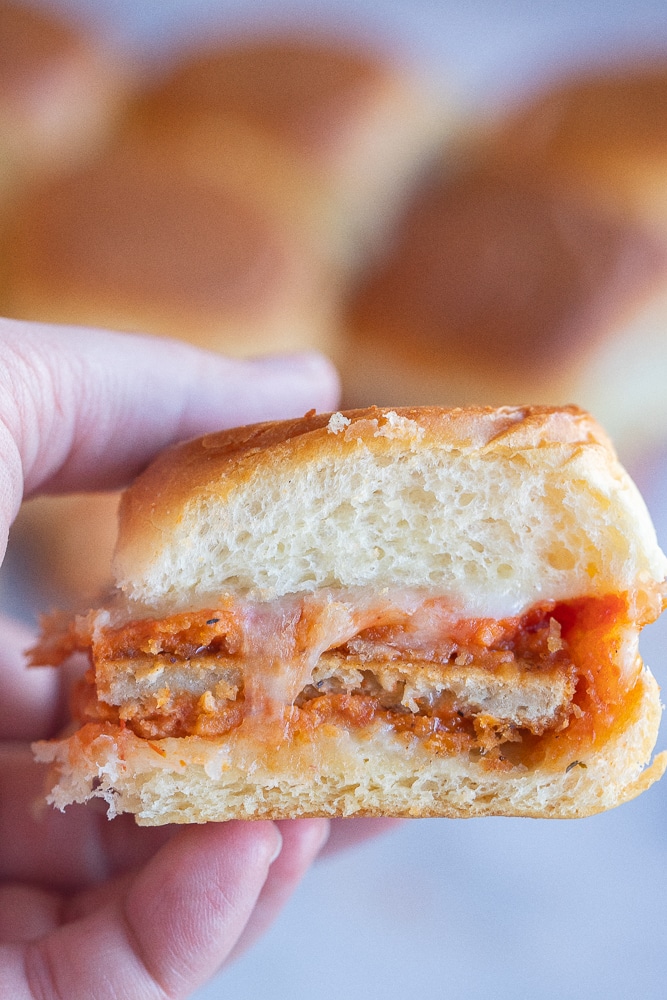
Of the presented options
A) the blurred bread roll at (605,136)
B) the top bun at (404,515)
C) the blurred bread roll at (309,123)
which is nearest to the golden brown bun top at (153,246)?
the blurred bread roll at (309,123)

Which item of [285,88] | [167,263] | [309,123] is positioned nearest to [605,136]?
[309,123]

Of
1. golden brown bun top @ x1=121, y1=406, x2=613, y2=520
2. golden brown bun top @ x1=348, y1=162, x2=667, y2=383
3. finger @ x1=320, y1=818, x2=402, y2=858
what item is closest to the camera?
golden brown bun top @ x1=121, y1=406, x2=613, y2=520

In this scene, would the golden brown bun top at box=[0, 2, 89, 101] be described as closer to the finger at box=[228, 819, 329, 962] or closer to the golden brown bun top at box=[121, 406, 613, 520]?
the golden brown bun top at box=[121, 406, 613, 520]

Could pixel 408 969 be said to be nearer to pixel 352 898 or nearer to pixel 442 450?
pixel 352 898

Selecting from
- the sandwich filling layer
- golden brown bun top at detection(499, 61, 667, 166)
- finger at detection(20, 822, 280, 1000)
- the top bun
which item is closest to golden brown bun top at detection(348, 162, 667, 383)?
golden brown bun top at detection(499, 61, 667, 166)

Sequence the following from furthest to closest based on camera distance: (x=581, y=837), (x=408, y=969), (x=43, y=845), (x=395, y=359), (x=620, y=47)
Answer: (x=620, y=47) < (x=395, y=359) < (x=581, y=837) < (x=408, y=969) < (x=43, y=845)

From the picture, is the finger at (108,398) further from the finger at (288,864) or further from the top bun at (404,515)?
the finger at (288,864)

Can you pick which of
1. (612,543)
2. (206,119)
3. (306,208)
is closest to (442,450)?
(612,543)
